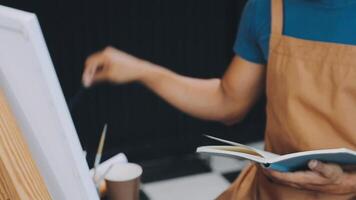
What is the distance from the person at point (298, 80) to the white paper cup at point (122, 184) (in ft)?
1.03

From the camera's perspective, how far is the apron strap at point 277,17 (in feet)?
3.86

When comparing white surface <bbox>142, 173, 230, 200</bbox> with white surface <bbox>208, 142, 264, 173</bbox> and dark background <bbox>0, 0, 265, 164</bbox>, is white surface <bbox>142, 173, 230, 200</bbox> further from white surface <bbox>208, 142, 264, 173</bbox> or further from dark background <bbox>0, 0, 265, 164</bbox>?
dark background <bbox>0, 0, 265, 164</bbox>

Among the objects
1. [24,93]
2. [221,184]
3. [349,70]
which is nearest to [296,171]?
[349,70]

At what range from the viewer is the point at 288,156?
93cm

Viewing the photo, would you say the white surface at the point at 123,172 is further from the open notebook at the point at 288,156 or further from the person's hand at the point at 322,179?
the person's hand at the point at 322,179

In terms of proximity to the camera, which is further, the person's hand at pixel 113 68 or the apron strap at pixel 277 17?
the person's hand at pixel 113 68

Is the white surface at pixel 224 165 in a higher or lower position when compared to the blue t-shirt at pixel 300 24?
lower

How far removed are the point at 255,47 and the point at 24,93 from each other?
0.81 metres

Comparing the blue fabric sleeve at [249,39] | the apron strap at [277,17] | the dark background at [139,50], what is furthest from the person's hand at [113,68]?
the dark background at [139,50]

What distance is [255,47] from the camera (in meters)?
1.29

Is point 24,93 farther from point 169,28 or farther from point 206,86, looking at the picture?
point 169,28

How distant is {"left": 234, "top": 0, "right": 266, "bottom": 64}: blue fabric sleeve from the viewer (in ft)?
4.14

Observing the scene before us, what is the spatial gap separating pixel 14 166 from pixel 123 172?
1.36ft

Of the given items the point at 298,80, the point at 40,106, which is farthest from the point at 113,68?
the point at 40,106
